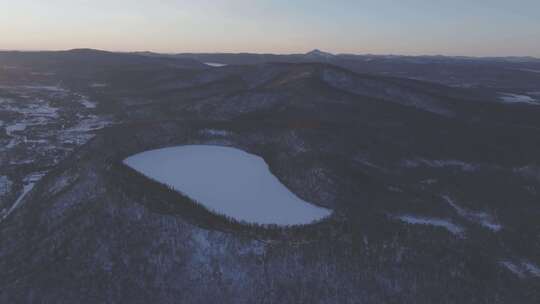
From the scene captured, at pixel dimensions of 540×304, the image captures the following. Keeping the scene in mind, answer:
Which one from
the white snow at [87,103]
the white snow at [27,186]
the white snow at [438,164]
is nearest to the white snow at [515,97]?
the white snow at [438,164]

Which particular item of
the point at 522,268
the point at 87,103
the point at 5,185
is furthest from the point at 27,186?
the point at 87,103

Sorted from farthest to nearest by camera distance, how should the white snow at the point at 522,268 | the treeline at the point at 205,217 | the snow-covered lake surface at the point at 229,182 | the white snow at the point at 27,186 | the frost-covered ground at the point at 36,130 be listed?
the frost-covered ground at the point at 36,130 → the white snow at the point at 27,186 → the snow-covered lake surface at the point at 229,182 → the treeline at the point at 205,217 → the white snow at the point at 522,268

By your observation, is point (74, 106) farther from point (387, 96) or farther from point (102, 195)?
point (387, 96)

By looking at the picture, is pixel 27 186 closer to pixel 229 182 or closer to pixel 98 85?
pixel 229 182

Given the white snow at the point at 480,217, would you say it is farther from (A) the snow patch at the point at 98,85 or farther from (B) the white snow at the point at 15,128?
(A) the snow patch at the point at 98,85

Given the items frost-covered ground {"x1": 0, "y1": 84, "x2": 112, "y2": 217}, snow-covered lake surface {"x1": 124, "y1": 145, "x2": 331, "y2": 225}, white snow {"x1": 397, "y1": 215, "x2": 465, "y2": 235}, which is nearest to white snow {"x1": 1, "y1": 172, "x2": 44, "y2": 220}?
frost-covered ground {"x1": 0, "y1": 84, "x2": 112, "y2": 217}

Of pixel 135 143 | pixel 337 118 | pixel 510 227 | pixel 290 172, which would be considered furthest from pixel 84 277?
pixel 337 118

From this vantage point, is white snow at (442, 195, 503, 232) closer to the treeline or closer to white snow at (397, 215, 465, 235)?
white snow at (397, 215, 465, 235)
